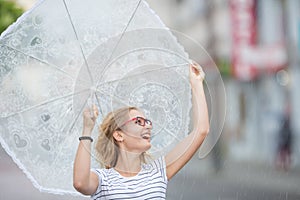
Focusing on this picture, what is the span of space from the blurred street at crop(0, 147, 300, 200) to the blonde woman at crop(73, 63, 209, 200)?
6.17 metres

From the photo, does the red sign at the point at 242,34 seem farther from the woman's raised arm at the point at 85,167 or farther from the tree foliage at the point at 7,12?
the woman's raised arm at the point at 85,167

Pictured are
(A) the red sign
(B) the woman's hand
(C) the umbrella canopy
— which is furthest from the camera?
(A) the red sign

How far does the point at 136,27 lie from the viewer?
434cm

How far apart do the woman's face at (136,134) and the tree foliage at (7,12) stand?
867 cm

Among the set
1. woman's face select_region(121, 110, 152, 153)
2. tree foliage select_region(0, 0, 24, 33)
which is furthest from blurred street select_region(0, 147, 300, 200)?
woman's face select_region(121, 110, 152, 153)

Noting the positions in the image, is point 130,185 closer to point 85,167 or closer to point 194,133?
point 85,167

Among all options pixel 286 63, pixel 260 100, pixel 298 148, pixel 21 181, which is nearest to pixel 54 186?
pixel 21 181

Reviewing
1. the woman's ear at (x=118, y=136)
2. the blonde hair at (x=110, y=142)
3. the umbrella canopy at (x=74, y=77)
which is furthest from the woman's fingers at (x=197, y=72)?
the woman's ear at (x=118, y=136)

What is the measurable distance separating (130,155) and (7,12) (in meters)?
8.93

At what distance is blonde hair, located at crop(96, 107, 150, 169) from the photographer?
397 cm

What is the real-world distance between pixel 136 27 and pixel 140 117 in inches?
22.8

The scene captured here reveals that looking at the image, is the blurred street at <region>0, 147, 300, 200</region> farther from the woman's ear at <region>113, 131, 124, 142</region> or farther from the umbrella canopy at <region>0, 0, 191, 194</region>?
the woman's ear at <region>113, 131, 124, 142</region>

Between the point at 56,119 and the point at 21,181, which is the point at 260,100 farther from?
the point at 56,119

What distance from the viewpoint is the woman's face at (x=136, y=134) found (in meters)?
3.92
